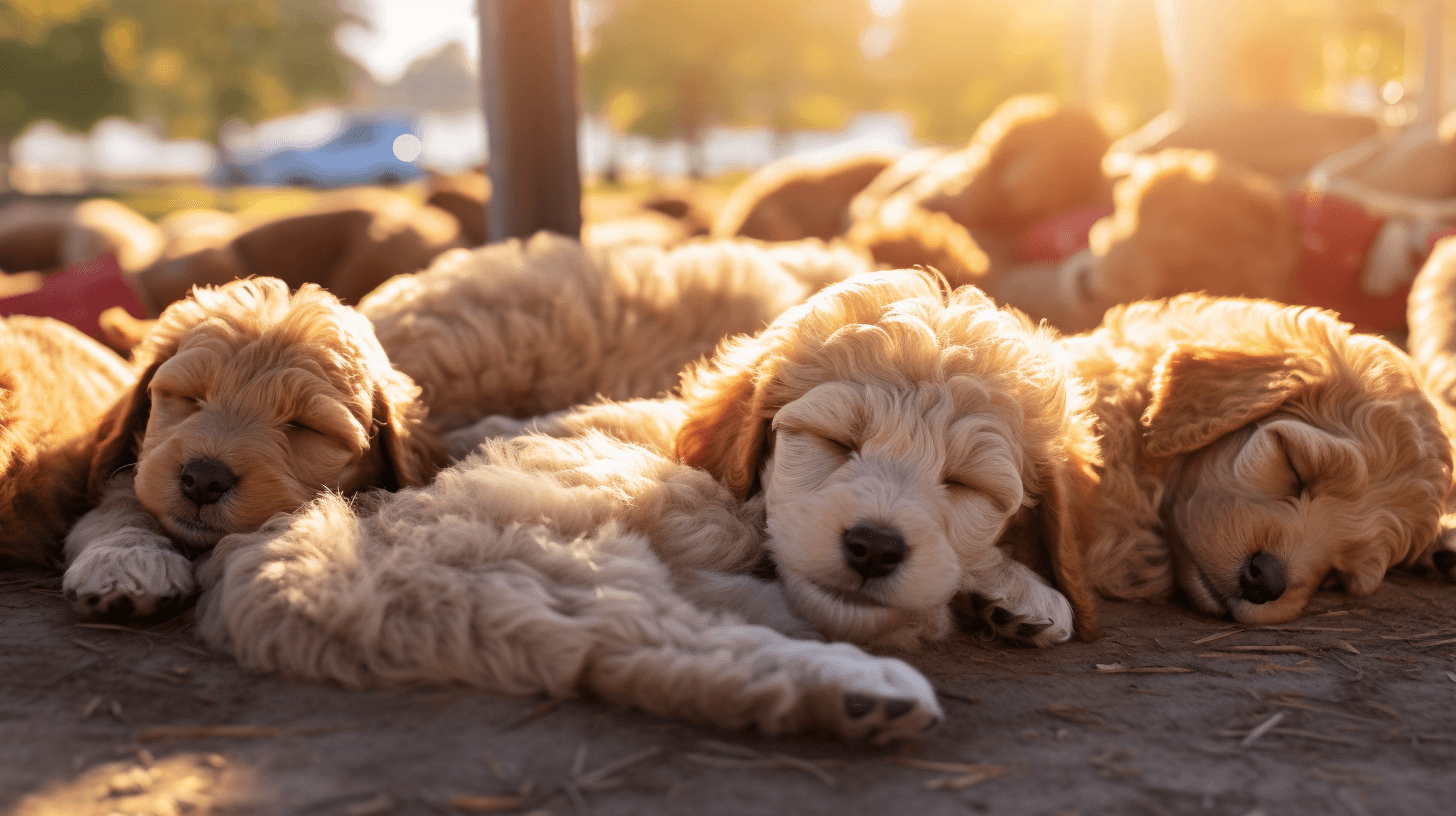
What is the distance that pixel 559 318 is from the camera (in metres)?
4.23

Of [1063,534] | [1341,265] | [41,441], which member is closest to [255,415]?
[41,441]

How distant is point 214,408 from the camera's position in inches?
116

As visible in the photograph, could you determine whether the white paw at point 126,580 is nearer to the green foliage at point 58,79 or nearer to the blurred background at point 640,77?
the blurred background at point 640,77

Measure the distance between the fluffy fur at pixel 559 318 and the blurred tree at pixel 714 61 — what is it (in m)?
30.4

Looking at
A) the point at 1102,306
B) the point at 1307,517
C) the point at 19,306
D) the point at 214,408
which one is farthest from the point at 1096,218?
the point at 19,306

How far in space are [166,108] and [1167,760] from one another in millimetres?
35913

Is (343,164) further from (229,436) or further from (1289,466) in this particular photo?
(1289,466)

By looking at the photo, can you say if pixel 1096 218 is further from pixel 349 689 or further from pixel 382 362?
pixel 349 689

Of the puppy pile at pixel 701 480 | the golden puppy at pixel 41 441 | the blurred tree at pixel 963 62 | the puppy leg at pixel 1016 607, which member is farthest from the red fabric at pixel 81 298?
the blurred tree at pixel 963 62

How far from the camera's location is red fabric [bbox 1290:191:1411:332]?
240 inches

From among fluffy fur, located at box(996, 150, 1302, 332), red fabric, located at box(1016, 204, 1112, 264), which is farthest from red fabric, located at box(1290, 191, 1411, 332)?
red fabric, located at box(1016, 204, 1112, 264)

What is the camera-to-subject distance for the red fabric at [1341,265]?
6094 millimetres

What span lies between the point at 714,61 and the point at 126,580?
33569mm

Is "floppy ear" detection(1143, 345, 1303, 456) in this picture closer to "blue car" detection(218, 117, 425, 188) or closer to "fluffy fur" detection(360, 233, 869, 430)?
"fluffy fur" detection(360, 233, 869, 430)
